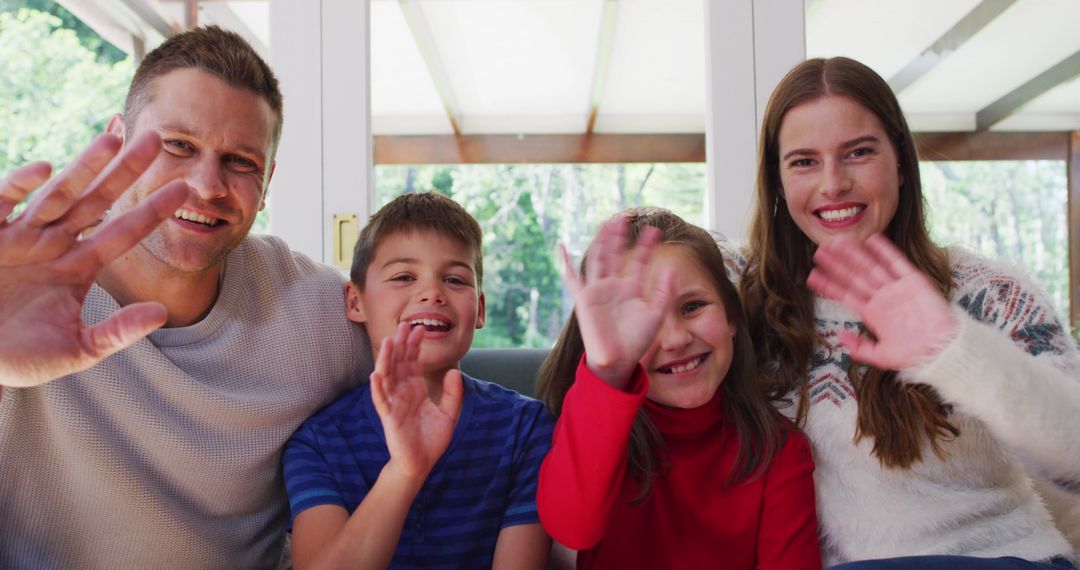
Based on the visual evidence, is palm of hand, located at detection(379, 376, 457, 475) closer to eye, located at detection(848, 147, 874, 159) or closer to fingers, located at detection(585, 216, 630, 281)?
fingers, located at detection(585, 216, 630, 281)

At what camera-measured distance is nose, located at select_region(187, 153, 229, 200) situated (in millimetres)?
1206

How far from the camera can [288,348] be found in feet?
4.31

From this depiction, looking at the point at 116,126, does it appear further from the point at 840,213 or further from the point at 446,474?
the point at 840,213

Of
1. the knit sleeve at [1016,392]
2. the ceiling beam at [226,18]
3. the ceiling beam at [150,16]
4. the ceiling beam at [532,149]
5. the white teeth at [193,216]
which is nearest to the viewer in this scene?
the knit sleeve at [1016,392]

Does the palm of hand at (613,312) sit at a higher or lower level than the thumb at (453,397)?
higher

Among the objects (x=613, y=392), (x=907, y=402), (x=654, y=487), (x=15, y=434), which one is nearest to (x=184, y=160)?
(x=15, y=434)

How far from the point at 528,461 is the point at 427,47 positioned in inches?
54.8

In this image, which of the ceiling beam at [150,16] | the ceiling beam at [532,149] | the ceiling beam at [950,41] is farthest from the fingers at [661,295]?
the ceiling beam at [150,16]

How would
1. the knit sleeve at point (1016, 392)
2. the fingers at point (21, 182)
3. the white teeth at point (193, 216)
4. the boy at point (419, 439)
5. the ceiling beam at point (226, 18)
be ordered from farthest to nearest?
1. the ceiling beam at point (226, 18)
2. the white teeth at point (193, 216)
3. the boy at point (419, 439)
4. the knit sleeve at point (1016, 392)
5. the fingers at point (21, 182)

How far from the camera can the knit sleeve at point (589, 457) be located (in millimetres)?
1081

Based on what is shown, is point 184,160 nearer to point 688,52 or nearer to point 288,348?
point 288,348

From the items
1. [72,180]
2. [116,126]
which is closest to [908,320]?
[72,180]

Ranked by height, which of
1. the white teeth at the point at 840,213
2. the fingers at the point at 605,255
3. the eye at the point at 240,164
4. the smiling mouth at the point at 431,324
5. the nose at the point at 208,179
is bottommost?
the smiling mouth at the point at 431,324

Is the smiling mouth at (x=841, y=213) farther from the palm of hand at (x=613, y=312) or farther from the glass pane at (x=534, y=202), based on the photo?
the glass pane at (x=534, y=202)
